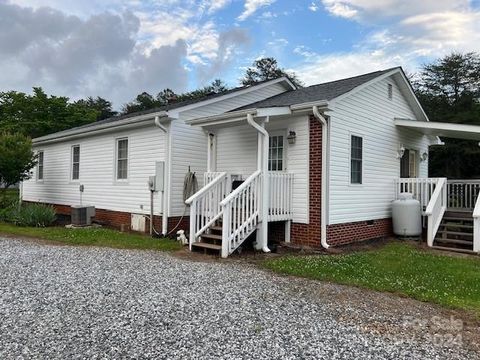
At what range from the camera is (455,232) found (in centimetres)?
976

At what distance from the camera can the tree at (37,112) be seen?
96.9 ft

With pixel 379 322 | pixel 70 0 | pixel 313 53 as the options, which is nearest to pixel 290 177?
pixel 379 322

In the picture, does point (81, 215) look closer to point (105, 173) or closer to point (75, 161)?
point (105, 173)

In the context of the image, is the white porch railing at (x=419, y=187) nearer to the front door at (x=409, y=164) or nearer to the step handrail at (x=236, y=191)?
the front door at (x=409, y=164)

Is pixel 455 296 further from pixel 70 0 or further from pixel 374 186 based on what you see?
pixel 70 0

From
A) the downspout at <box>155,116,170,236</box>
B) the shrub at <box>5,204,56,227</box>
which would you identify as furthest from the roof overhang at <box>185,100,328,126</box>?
the shrub at <box>5,204,56,227</box>

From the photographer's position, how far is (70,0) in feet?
39.0

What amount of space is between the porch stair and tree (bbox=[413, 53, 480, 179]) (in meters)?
16.2

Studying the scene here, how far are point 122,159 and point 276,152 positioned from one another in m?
5.12

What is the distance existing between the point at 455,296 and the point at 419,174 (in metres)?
8.56

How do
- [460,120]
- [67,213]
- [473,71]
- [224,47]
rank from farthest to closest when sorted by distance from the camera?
[473,71] → [460,120] → [224,47] → [67,213]

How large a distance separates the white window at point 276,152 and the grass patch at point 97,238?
2906 millimetres

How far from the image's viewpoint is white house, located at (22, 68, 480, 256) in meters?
8.27

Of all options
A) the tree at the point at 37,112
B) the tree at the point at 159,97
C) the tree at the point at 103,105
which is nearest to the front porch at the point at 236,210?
the tree at the point at 37,112
